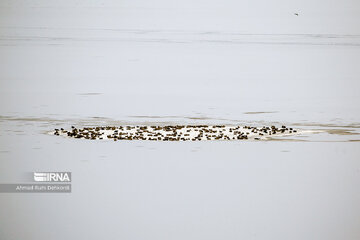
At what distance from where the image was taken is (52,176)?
25.3 ft

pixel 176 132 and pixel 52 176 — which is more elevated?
pixel 176 132

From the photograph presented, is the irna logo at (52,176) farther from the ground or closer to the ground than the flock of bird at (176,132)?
closer to the ground

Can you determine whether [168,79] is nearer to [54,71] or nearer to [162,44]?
[54,71]

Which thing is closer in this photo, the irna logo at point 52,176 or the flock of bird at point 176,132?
the irna logo at point 52,176

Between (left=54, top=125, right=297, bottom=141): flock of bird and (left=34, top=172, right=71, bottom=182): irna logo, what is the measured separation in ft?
4.48

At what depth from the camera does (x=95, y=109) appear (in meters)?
11.4

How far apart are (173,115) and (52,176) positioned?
133 inches

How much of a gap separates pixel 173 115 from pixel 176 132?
1.45 meters

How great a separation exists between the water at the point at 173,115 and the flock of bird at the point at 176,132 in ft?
0.69

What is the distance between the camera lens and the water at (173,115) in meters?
6.86

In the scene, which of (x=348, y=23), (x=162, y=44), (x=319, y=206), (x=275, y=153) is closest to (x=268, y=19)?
(x=348, y=23)

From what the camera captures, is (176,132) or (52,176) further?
(176,132)

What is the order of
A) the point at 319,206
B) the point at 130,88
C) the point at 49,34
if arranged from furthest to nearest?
the point at 49,34
the point at 130,88
the point at 319,206

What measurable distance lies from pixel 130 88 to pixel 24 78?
213 centimetres
